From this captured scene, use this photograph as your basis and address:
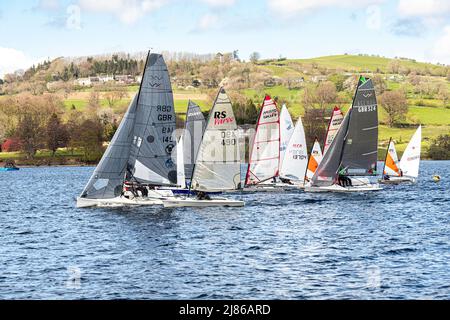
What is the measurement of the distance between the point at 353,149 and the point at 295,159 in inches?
326

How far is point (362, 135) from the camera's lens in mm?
76312

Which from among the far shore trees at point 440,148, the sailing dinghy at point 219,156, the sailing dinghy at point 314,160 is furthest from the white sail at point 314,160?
the far shore trees at point 440,148

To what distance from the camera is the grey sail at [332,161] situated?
7531 cm

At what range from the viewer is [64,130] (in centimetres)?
18425

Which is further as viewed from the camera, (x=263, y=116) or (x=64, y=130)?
(x=64, y=130)

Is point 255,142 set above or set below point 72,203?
above

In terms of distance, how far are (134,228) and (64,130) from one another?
452ft

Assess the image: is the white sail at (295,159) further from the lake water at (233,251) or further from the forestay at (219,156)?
the forestay at (219,156)

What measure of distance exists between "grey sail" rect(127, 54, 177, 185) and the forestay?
248 cm

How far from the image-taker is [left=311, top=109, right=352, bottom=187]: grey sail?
75.3 m

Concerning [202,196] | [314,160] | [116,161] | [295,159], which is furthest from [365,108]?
[116,161]

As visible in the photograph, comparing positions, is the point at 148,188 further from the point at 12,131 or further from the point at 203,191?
the point at 12,131
